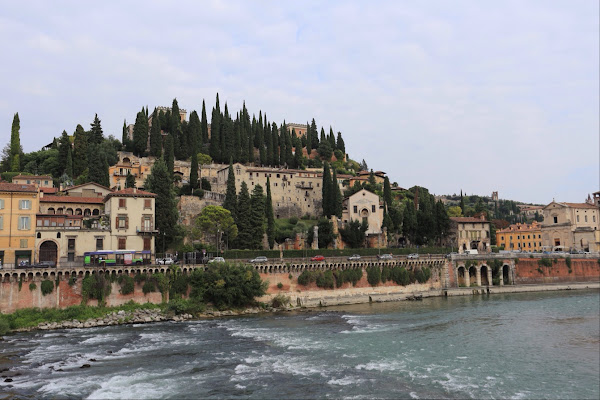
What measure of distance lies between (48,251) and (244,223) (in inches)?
873

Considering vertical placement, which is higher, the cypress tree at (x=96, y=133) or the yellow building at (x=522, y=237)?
the cypress tree at (x=96, y=133)

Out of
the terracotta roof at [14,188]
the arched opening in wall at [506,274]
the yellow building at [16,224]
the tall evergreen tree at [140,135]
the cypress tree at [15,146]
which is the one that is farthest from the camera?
the tall evergreen tree at [140,135]

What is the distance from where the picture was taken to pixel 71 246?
44.0 meters

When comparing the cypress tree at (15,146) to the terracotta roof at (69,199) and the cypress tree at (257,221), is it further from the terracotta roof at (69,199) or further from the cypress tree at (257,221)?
the cypress tree at (257,221)

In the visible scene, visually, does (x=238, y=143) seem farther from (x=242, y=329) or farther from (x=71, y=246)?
(x=242, y=329)

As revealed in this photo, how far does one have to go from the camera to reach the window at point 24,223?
4219 centimetres

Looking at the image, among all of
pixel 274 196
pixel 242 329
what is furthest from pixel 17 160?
pixel 242 329

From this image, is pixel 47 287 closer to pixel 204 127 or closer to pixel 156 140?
pixel 156 140

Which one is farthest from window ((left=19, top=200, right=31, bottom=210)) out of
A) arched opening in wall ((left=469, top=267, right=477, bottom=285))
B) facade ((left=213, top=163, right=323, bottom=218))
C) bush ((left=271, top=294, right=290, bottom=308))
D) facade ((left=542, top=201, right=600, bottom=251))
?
facade ((left=542, top=201, right=600, bottom=251))

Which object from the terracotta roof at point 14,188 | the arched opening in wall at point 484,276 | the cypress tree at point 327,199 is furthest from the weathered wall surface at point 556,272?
the terracotta roof at point 14,188

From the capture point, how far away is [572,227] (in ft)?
253

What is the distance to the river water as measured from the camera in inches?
808

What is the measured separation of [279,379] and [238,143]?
7445 cm

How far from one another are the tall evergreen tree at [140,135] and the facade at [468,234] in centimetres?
5532
